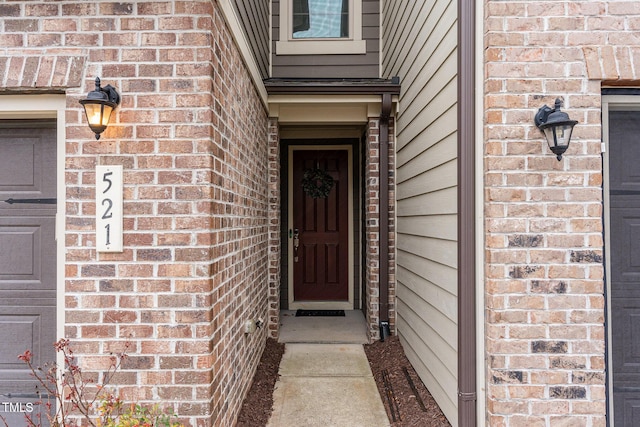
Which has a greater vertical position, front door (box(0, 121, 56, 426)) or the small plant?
front door (box(0, 121, 56, 426))

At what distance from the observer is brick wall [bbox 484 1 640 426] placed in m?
1.90

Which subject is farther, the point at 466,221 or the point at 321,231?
the point at 321,231

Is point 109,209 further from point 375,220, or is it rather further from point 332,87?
point 375,220

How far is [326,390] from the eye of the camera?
2.86 metres

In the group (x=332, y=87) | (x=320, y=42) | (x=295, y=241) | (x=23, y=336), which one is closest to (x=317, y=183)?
(x=295, y=241)

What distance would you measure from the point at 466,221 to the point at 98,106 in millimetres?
1938

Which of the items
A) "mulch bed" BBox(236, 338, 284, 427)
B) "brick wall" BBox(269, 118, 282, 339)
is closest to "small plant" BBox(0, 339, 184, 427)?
"mulch bed" BBox(236, 338, 284, 427)

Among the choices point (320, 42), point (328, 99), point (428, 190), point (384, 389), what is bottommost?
point (384, 389)

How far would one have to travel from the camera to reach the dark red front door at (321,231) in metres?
4.92

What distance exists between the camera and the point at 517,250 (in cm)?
192

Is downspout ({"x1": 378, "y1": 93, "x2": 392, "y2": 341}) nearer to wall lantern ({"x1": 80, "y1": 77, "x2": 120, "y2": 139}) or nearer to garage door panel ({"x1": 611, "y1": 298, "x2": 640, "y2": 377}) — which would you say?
garage door panel ({"x1": 611, "y1": 298, "x2": 640, "y2": 377})

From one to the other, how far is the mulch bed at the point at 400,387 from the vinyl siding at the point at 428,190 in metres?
0.08

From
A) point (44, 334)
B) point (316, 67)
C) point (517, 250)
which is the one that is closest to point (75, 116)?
point (44, 334)

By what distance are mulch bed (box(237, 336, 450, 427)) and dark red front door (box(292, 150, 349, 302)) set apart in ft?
4.13
